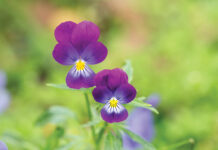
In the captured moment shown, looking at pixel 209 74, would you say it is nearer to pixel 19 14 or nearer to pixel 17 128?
pixel 17 128

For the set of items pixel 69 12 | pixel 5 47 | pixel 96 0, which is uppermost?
pixel 96 0

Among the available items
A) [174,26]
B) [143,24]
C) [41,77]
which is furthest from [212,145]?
[143,24]

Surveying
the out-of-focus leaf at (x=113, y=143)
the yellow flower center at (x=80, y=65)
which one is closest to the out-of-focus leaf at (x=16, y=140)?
the out-of-focus leaf at (x=113, y=143)

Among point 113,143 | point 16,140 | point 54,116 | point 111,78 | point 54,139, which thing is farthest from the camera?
point 16,140

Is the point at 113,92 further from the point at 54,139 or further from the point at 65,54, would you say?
the point at 54,139

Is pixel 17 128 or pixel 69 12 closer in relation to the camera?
pixel 17 128

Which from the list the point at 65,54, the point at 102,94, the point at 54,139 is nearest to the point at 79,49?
the point at 65,54

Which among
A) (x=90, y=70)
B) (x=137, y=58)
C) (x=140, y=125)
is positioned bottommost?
(x=90, y=70)
